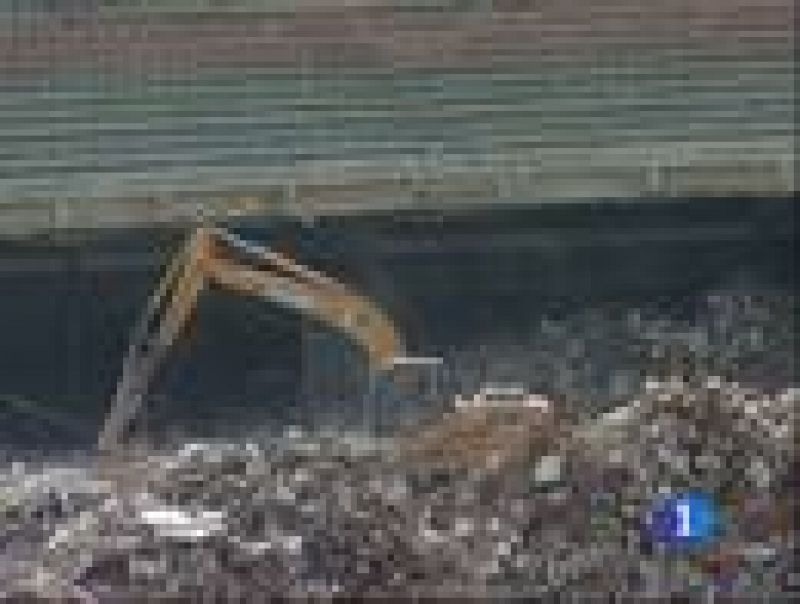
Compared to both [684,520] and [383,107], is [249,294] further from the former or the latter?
[684,520]

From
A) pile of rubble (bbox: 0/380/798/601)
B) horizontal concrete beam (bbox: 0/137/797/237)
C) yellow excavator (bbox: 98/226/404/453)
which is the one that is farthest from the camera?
horizontal concrete beam (bbox: 0/137/797/237)

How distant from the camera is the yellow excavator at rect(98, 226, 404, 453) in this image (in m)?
10.9

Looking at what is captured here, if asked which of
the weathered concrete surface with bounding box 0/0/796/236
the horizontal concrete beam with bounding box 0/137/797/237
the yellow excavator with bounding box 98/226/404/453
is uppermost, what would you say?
the weathered concrete surface with bounding box 0/0/796/236

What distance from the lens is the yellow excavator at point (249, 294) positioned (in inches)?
430

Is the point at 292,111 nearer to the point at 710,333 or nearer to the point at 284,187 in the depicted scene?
the point at 284,187

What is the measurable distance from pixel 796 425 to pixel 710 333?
301 cm

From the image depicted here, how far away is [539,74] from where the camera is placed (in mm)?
Answer: 13102

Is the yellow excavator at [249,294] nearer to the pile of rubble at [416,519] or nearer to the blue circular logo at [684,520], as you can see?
the pile of rubble at [416,519]

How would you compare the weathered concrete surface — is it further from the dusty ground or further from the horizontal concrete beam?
the dusty ground

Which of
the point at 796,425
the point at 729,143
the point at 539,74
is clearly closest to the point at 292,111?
the point at 539,74

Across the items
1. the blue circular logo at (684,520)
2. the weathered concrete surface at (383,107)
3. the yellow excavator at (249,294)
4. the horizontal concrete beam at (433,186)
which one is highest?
the weathered concrete surface at (383,107)

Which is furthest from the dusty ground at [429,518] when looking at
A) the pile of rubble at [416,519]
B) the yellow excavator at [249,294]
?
the yellow excavator at [249,294]

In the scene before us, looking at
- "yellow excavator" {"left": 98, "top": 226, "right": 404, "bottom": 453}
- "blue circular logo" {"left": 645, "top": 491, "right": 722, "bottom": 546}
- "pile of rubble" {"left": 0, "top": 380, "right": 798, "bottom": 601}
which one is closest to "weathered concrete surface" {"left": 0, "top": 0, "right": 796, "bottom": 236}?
"yellow excavator" {"left": 98, "top": 226, "right": 404, "bottom": 453}

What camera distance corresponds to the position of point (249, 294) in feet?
36.4
